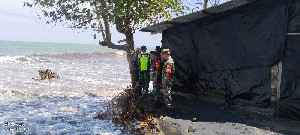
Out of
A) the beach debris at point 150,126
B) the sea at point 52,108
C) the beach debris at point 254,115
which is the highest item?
the beach debris at point 254,115

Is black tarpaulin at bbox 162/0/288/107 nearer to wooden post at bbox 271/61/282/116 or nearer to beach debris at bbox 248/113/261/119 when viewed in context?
wooden post at bbox 271/61/282/116

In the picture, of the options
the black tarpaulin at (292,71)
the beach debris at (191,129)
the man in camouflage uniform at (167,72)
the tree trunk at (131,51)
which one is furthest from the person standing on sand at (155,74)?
the black tarpaulin at (292,71)

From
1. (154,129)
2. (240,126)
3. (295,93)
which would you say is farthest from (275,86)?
(154,129)

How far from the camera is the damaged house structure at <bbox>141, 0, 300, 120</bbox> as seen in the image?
18.1 ft

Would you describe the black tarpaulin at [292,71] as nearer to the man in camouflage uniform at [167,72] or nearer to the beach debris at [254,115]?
the beach debris at [254,115]

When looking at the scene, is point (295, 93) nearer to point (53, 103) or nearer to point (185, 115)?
point (185, 115)

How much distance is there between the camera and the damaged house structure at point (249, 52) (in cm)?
552

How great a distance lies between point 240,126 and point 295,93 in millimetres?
1629

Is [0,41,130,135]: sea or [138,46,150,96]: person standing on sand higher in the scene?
[138,46,150,96]: person standing on sand

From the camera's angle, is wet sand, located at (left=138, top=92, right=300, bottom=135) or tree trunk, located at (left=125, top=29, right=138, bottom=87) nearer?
wet sand, located at (left=138, top=92, right=300, bottom=135)

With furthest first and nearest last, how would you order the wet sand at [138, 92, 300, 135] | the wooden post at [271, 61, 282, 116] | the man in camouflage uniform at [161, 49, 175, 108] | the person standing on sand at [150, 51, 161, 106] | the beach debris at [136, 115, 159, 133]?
1. the person standing on sand at [150, 51, 161, 106]
2. the man in camouflage uniform at [161, 49, 175, 108]
3. the wooden post at [271, 61, 282, 116]
4. the beach debris at [136, 115, 159, 133]
5. the wet sand at [138, 92, 300, 135]

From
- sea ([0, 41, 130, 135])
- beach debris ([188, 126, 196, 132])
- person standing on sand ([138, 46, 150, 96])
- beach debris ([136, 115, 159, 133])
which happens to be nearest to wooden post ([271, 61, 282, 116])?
beach debris ([188, 126, 196, 132])

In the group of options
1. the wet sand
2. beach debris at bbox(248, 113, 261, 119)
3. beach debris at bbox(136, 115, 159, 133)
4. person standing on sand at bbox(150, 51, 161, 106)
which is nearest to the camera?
the wet sand

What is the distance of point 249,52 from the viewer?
6.19m
